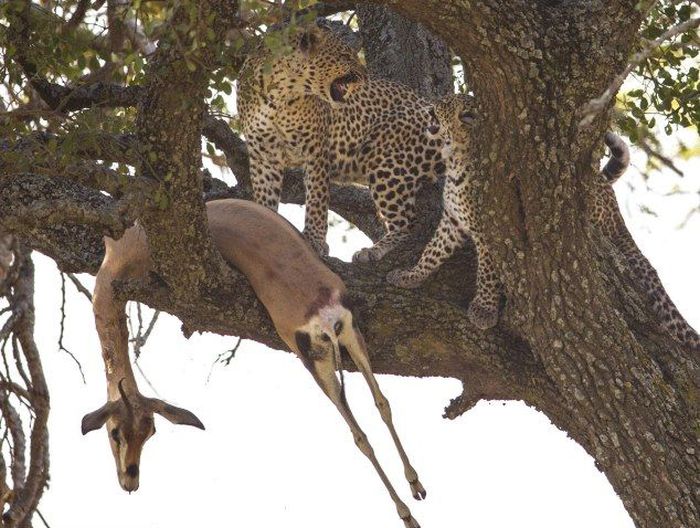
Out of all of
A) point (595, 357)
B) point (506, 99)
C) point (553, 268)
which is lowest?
point (595, 357)

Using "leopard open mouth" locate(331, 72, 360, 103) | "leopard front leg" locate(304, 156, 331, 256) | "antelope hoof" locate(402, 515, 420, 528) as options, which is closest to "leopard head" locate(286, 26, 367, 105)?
"leopard open mouth" locate(331, 72, 360, 103)

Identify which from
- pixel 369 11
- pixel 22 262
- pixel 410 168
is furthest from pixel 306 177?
pixel 22 262

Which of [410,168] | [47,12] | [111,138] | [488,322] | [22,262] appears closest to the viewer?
[111,138]

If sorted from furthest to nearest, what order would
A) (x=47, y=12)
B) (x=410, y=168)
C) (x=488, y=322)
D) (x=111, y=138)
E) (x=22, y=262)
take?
(x=22, y=262), (x=410, y=168), (x=488, y=322), (x=47, y=12), (x=111, y=138)

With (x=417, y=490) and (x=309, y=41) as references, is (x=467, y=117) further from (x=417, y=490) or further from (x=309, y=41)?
(x=417, y=490)

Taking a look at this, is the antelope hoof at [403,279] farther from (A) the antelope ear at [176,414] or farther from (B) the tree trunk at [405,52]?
(B) the tree trunk at [405,52]

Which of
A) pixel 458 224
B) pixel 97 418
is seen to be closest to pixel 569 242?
pixel 458 224

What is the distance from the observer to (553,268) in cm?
627

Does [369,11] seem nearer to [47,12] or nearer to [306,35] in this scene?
[306,35]

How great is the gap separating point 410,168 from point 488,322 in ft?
5.29

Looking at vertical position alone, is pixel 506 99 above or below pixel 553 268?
above

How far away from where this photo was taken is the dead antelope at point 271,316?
6449 mm

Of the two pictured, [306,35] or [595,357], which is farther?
[306,35]

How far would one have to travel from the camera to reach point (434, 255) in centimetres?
714
